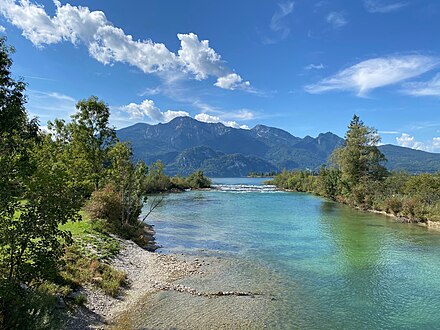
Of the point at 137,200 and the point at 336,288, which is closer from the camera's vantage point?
the point at 336,288

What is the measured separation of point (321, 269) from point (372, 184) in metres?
53.3

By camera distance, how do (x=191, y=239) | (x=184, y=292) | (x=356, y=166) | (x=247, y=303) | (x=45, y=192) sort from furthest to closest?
(x=356, y=166)
(x=191, y=239)
(x=184, y=292)
(x=247, y=303)
(x=45, y=192)

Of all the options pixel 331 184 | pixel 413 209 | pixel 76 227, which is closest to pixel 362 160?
pixel 331 184

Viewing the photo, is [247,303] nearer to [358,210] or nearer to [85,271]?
[85,271]

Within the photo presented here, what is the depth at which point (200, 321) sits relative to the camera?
1573 cm

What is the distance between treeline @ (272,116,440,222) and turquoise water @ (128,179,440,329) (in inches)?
315

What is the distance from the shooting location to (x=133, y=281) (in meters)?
20.7

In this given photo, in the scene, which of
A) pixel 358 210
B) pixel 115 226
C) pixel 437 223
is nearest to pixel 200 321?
pixel 115 226

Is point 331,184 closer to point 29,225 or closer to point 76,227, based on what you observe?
point 76,227

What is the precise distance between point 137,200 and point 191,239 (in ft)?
25.0

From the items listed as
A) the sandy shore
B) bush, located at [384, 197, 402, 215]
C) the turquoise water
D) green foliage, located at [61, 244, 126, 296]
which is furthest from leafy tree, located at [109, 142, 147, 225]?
bush, located at [384, 197, 402, 215]

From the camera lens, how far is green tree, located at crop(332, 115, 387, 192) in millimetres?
79188

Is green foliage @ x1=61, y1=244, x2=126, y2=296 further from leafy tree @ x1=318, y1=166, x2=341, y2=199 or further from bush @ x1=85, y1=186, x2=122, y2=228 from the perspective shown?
leafy tree @ x1=318, y1=166, x2=341, y2=199

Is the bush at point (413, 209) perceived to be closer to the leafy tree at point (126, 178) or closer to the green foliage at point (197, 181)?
the leafy tree at point (126, 178)
